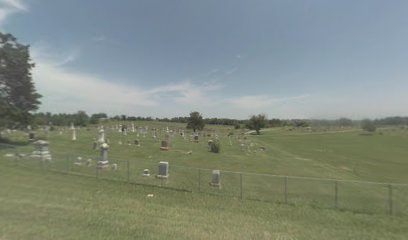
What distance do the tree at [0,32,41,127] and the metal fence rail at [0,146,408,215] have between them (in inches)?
584

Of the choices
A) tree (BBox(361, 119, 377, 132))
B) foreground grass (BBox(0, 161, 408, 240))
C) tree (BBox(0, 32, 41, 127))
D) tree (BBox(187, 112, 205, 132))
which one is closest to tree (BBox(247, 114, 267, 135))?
tree (BBox(187, 112, 205, 132))

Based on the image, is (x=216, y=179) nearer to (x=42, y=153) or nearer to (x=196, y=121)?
(x=42, y=153)

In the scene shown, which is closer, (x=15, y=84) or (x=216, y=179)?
(x=216, y=179)

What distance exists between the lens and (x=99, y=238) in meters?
8.29

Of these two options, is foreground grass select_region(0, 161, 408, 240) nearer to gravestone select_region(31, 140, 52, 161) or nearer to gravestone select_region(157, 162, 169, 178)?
gravestone select_region(157, 162, 169, 178)

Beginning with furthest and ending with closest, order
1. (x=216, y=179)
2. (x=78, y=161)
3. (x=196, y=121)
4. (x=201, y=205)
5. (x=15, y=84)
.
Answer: (x=196, y=121) → (x=15, y=84) → (x=78, y=161) → (x=216, y=179) → (x=201, y=205)

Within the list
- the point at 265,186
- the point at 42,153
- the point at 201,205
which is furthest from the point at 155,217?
the point at 42,153

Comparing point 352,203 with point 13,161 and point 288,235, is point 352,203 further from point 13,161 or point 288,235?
point 13,161

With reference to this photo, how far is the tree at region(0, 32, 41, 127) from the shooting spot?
36.5 m

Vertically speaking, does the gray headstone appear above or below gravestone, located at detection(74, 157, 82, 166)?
below

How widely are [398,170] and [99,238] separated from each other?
31.4m

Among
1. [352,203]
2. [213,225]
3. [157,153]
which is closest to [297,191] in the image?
[352,203]

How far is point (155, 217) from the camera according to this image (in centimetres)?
1088

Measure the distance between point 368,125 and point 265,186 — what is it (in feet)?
384
